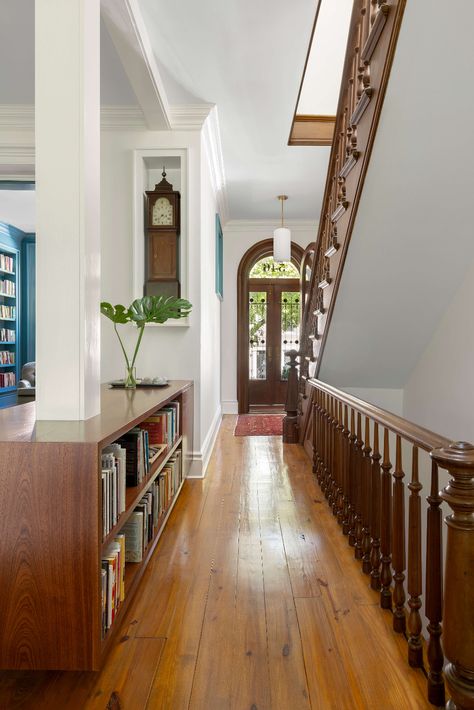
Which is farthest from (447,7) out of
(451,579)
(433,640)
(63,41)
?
(433,640)

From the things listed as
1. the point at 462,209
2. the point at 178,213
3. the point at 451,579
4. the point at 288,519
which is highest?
the point at 178,213

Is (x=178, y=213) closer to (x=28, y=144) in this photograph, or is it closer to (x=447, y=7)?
(x=28, y=144)

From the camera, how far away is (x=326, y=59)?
404cm

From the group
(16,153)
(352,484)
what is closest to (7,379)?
(16,153)

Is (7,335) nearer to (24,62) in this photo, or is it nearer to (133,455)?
(24,62)

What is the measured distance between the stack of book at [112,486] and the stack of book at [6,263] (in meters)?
6.87

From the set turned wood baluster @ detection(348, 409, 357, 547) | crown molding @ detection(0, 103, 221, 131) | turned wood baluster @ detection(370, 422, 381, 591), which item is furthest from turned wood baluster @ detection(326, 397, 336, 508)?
crown molding @ detection(0, 103, 221, 131)

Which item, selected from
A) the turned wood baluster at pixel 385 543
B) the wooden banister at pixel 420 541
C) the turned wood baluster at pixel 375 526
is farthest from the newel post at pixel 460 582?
the turned wood baluster at pixel 375 526

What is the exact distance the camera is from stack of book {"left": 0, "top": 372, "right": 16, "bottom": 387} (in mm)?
7688

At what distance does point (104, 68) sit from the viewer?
311cm

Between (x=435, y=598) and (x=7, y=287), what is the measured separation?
7824 mm

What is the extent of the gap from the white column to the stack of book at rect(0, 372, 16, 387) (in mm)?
6607

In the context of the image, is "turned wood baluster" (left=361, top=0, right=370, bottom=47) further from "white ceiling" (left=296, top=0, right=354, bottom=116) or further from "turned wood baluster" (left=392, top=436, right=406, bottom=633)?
"turned wood baluster" (left=392, top=436, right=406, bottom=633)

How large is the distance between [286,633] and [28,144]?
12.3ft
